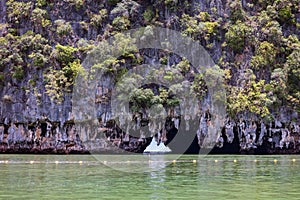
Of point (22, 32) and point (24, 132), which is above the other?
point (22, 32)

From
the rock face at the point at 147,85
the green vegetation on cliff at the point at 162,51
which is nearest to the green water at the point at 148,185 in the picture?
the rock face at the point at 147,85

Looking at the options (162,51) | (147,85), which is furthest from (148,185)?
(162,51)

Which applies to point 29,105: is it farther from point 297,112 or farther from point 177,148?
point 297,112

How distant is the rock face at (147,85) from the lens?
45.5 metres

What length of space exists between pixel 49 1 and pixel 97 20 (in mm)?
5161

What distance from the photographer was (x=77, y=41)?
157 feet

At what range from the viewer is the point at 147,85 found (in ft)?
150

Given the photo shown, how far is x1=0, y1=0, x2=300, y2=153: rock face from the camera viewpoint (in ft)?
149

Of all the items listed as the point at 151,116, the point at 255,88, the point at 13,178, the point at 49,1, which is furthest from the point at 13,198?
the point at 49,1

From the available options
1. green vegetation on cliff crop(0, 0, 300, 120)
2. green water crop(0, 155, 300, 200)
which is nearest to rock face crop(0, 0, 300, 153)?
green vegetation on cliff crop(0, 0, 300, 120)

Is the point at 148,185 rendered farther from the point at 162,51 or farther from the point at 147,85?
the point at 162,51

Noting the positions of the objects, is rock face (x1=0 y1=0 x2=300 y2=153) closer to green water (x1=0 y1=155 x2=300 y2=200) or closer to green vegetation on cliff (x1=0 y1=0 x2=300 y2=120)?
green vegetation on cliff (x1=0 y1=0 x2=300 y2=120)

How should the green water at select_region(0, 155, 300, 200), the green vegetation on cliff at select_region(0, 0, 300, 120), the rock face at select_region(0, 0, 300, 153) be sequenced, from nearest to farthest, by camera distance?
the green water at select_region(0, 155, 300, 200), the rock face at select_region(0, 0, 300, 153), the green vegetation on cliff at select_region(0, 0, 300, 120)

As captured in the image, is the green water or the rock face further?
the rock face
